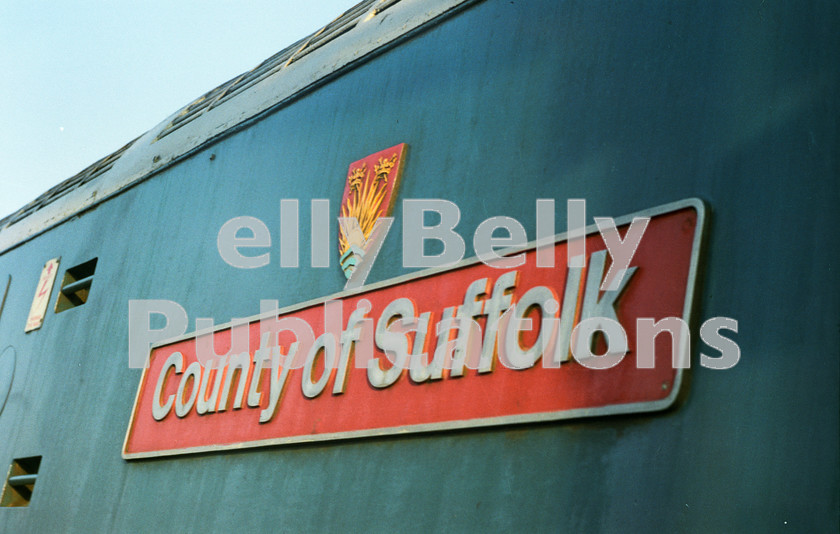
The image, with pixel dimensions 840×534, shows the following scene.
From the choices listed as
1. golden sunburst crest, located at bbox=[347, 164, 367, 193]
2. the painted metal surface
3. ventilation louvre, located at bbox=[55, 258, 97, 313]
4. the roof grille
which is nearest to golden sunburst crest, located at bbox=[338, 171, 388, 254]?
golden sunburst crest, located at bbox=[347, 164, 367, 193]

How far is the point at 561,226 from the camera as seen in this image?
7.10ft

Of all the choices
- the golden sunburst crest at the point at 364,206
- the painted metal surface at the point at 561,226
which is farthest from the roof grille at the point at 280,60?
the golden sunburst crest at the point at 364,206

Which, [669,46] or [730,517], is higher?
[669,46]

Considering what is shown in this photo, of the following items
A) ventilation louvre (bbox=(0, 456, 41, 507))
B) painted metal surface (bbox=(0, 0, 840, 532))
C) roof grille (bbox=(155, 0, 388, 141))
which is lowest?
ventilation louvre (bbox=(0, 456, 41, 507))

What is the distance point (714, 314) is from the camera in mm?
1747

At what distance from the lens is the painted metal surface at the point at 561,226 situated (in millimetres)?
1612

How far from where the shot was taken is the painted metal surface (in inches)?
63.5

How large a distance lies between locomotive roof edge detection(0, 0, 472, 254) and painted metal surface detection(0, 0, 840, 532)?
72mm

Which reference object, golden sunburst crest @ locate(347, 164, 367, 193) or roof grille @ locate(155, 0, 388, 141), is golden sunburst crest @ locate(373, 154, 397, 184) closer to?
golden sunburst crest @ locate(347, 164, 367, 193)

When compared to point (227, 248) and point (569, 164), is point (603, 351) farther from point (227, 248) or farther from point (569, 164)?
point (227, 248)

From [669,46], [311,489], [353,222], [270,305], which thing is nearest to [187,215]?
[270,305]

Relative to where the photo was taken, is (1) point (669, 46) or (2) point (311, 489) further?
(2) point (311, 489)

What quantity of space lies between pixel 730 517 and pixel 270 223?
2127mm

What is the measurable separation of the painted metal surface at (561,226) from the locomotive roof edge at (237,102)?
2.9 inches
